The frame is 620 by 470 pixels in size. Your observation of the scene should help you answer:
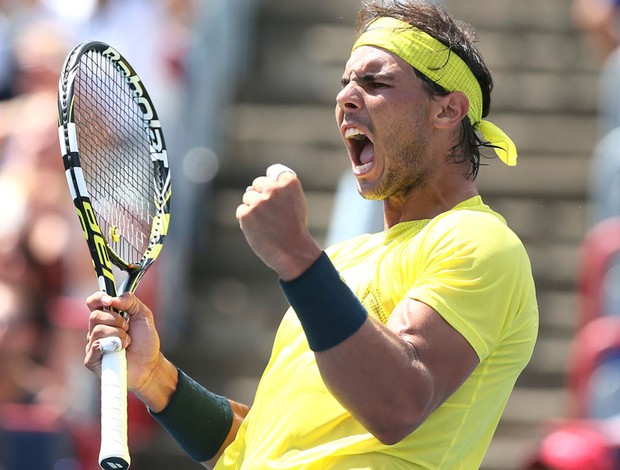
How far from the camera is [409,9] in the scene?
3111 mm

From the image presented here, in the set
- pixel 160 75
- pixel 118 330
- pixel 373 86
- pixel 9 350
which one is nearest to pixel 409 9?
pixel 373 86

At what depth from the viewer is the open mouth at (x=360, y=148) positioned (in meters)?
3.00

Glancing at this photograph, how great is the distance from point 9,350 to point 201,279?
2055 mm

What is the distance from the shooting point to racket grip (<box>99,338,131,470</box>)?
2832 millimetres

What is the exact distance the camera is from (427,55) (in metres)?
2.98

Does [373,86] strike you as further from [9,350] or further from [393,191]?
[9,350]

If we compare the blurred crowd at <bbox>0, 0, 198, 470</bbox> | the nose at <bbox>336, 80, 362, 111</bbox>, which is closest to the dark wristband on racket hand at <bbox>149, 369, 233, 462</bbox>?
the nose at <bbox>336, 80, 362, 111</bbox>

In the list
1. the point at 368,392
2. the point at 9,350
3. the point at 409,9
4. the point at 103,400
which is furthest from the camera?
A: the point at 9,350

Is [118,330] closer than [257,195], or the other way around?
[257,195]

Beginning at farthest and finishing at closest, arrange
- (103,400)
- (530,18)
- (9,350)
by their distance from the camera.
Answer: (530,18), (9,350), (103,400)

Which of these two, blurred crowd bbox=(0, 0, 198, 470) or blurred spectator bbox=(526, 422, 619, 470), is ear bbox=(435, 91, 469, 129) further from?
blurred crowd bbox=(0, 0, 198, 470)

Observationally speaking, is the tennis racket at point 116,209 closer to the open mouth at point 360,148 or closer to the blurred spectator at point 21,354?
the open mouth at point 360,148

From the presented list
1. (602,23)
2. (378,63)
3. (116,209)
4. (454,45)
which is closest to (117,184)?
(116,209)

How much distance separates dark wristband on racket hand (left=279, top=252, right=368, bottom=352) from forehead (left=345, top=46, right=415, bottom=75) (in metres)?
0.55
